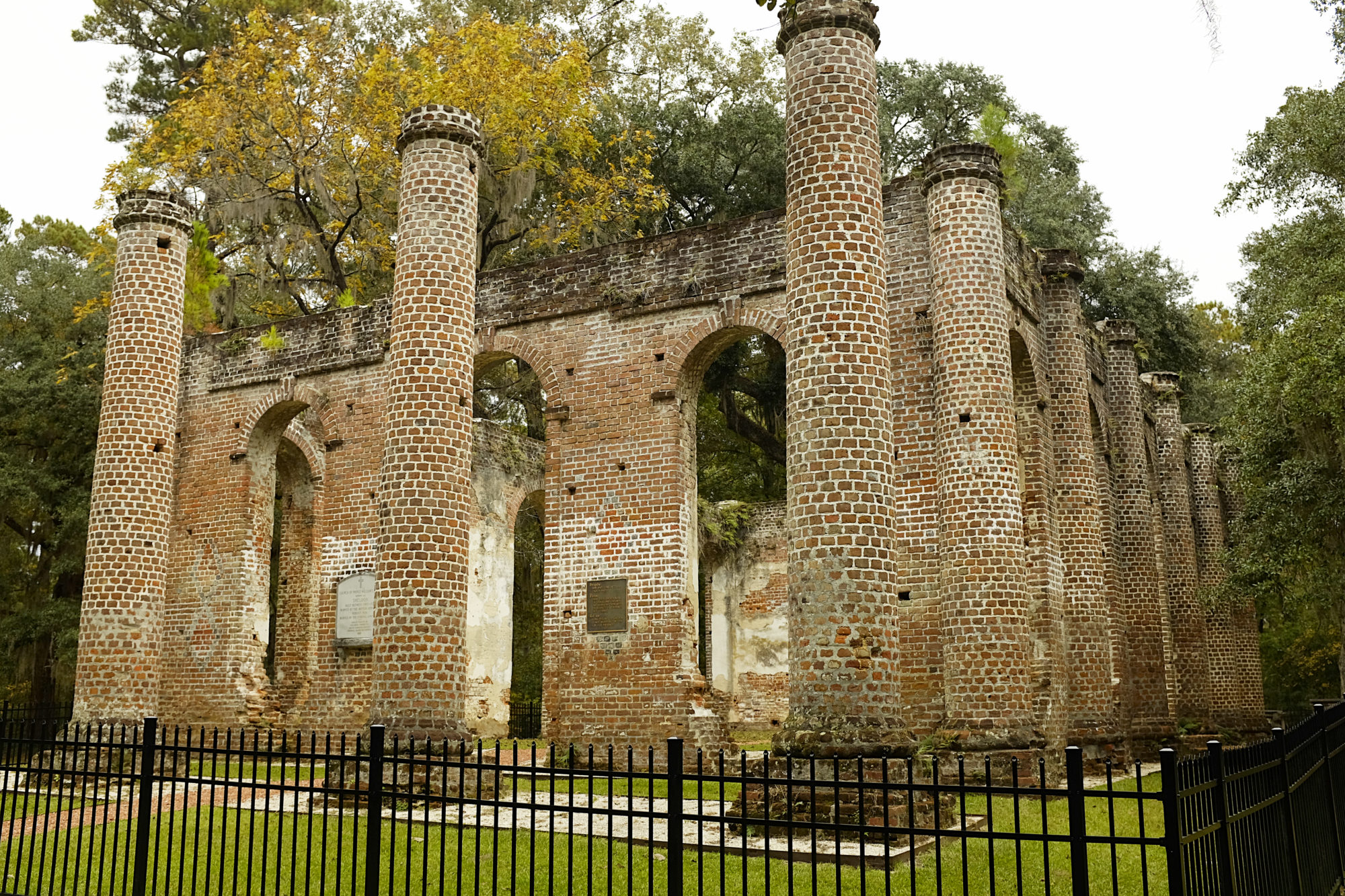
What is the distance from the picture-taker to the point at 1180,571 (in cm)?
2352

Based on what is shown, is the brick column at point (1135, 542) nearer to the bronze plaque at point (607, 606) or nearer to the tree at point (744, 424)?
the tree at point (744, 424)

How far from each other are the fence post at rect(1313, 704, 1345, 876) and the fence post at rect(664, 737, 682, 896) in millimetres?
4527

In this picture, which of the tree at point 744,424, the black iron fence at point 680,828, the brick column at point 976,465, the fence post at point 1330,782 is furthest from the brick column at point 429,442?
the tree at point 744,424

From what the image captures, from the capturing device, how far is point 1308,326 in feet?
59.3

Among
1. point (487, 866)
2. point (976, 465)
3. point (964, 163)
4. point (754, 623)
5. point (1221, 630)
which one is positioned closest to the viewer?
point (487, 866)

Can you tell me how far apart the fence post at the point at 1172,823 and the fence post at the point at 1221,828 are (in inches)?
21.3

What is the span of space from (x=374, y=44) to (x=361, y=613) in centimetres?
1668

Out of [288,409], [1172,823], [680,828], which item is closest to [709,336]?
[288,409]

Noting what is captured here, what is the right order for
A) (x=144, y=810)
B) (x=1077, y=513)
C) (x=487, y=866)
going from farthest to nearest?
(x=1077, y=513) < (x=487, y=866) < (x=144, y=810)

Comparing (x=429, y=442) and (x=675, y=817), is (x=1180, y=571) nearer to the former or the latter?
A: (x=429, y=442)

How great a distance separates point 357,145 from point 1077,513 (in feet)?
57.5

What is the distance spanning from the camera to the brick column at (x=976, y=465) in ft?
43.2

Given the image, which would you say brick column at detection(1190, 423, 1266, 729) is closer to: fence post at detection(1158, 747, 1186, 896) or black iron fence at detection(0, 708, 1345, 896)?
black iron fence at detection(0, 708, 1345, 896)

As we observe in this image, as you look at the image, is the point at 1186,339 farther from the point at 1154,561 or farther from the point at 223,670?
the point at 223,670
